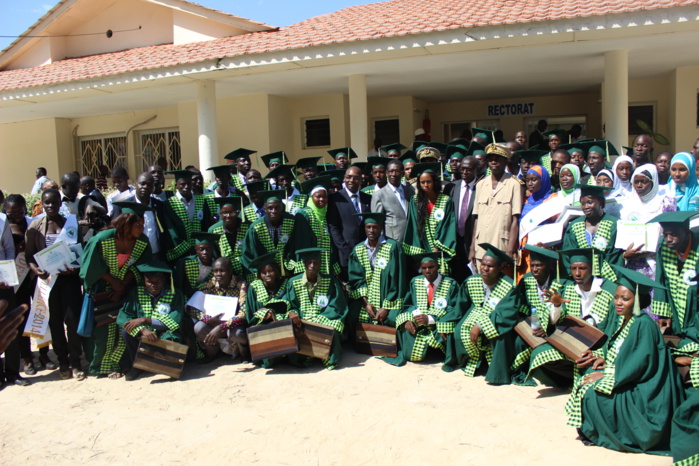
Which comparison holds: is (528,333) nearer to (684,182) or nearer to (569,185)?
(569,185)

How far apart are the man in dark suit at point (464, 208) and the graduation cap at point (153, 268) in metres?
2.95

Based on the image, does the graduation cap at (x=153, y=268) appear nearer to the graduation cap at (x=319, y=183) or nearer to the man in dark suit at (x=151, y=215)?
the man in dark suit at (x=151, y=215)

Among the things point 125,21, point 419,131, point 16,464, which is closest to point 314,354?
point 16,464

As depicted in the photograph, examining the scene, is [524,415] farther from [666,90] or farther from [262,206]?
[666,90]

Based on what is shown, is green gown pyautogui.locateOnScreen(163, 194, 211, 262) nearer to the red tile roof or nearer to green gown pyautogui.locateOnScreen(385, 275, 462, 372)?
green gown pyautogui.locateOnScreen(385, 275, 462, 372)

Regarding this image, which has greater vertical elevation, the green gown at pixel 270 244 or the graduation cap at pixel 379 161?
the graduation cap at pixel 379 161

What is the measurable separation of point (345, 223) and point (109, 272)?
8.04 feet

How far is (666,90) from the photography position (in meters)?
12.0

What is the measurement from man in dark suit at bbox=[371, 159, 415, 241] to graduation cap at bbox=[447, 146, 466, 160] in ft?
2.78

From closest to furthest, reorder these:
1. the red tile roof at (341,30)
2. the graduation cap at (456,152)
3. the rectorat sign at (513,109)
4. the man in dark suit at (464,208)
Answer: the man in dark suit at (464,208), the graduation cap at (456,152), the red tile roof at (341,30), the rectorat sign at (513,109)

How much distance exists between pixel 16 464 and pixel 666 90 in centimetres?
1216

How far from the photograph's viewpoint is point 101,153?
15641 millimetres

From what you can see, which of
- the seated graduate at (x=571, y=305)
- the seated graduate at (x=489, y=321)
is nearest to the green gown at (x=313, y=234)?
the seated graduate at (x=489, y=321)

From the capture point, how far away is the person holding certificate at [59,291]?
19.4ft
